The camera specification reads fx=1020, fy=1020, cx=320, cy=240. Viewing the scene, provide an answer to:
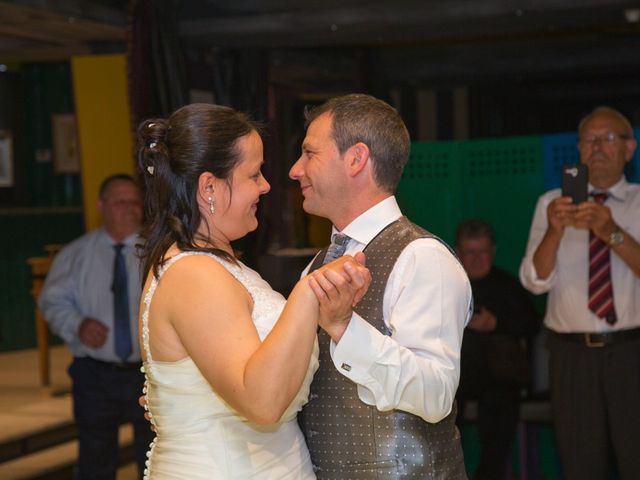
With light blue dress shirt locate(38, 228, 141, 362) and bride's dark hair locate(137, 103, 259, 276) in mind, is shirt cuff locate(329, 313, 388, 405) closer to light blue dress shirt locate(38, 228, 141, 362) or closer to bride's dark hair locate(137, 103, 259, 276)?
bride's dark hair locate(137, 103, 259, 276)

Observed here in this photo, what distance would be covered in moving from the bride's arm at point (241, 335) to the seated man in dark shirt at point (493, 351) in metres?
3.03

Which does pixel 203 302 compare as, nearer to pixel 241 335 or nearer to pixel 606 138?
pixel 241 335

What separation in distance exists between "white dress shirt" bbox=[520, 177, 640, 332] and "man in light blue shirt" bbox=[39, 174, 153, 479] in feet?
6.16

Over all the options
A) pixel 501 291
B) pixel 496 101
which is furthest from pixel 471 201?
pixel 496 101

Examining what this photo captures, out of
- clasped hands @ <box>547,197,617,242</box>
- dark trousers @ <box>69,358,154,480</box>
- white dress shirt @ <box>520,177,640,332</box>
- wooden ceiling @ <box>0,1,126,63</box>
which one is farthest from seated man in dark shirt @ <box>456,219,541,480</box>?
wooden ceiling @ <box>0,1,126,63</box>

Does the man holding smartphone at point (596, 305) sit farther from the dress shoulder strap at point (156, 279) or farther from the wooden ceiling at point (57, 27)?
the wooden ceiling at point (57, 27)

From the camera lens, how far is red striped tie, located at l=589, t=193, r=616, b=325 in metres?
4.25

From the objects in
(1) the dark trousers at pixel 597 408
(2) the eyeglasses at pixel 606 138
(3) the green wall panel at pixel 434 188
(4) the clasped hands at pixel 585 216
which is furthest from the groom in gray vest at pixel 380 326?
(3) the green wall panel at pixel 434 188

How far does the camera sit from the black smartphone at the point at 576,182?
4.14 meters

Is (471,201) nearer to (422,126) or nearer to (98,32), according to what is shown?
(98,32)

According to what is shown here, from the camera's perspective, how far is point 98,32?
7.55 m

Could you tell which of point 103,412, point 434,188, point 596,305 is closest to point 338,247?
point 596,305

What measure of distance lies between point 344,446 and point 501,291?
9.82 ft

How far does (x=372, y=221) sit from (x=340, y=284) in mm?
538
